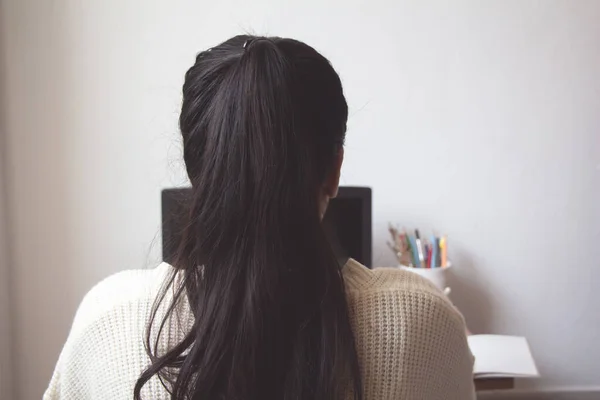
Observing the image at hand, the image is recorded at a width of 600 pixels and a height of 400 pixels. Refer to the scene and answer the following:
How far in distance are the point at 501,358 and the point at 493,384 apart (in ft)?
0.22

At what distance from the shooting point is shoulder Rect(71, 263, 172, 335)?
1.90ft

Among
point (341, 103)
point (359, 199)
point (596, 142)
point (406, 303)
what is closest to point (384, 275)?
point (406, 303)

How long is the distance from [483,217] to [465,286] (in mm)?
179

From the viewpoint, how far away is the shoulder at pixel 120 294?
58cm

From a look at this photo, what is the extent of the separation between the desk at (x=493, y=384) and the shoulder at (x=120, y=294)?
77 cm

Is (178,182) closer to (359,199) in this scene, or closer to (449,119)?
(359,199)

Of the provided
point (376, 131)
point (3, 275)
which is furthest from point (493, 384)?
point (3, 275)

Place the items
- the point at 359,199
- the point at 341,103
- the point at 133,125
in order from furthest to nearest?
the point at 133,125
the point at 359,199
the point at 341,103

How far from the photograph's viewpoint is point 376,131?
143cm

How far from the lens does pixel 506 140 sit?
4.75ft

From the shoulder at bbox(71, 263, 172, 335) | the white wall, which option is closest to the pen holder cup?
the white wall

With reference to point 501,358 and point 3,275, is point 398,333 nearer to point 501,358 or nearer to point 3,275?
point 501,358

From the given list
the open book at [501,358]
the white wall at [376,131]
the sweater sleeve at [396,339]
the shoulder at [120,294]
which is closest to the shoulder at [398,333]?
the sweater sleeve at [396,339]

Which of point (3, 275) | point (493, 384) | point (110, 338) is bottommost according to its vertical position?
point (493, 384)
